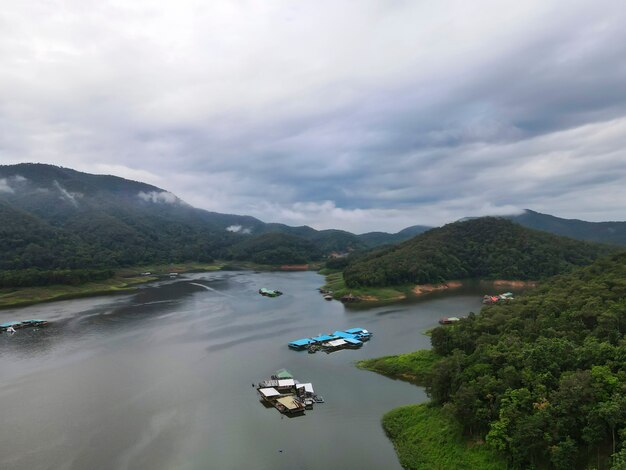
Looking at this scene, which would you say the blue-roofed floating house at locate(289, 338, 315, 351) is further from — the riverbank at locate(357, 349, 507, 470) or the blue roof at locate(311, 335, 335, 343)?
the riverbank at locate(357, 349, 507, 470)

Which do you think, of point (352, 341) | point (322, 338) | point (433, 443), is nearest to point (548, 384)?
point (433, 443)

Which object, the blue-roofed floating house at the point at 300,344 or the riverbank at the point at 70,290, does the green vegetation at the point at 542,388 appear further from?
the riverbank at the point at 70,290

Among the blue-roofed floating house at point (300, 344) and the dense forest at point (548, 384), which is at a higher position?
the dense forest at point (548, 384)

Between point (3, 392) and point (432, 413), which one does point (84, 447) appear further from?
point (432, 413)

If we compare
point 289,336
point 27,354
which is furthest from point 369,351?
point 27,354

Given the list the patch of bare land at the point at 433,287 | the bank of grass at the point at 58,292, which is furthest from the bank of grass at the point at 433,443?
the bank of grass at the point at 58,292

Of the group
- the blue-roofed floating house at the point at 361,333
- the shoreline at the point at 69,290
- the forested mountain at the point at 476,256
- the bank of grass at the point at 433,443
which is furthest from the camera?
the forested mountain at the point at 476,256

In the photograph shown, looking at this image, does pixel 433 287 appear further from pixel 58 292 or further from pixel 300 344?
pixel 58 292
